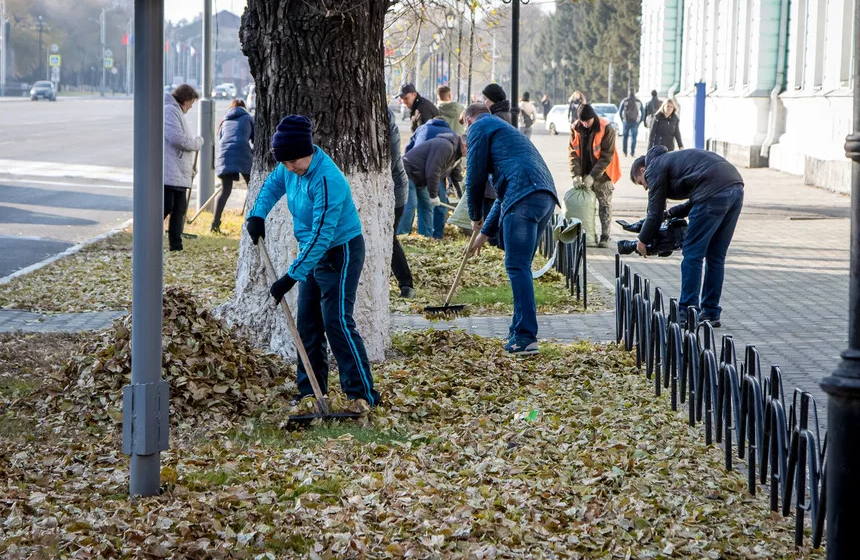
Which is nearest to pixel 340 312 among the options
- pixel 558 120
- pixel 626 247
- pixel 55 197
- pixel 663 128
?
pixel 626 247

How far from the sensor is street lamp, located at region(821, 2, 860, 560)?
2.99 metres

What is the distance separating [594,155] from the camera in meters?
13.5

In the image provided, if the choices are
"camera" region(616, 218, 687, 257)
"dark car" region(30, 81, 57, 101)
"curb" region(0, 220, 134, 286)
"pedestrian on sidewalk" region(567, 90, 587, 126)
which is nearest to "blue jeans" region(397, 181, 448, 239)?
"curb" region(0, 220, 134, 286)

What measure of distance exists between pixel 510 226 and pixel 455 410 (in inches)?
78.4

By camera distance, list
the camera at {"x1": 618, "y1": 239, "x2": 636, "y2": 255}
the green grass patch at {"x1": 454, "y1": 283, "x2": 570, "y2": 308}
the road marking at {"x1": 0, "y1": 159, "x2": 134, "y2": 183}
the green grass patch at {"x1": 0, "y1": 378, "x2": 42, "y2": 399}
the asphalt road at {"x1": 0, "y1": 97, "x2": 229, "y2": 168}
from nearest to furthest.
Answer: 1. the green grass patch at {"x1": 0, "y1": 378, "x2": 42, "y2": 399}
2. the camera at {"x1": 618, "y1": 239, "x2": 636, "y2": 255}
3. the green grass patch at {"x1": 454, "y1": 283, "x2": 570, "y2": 308}
4. the road marking at {"x1": 0, "y1": 159, "x2": 134, "y2": 183}
5. the asphalt road at {"x1": 0, "y1": 97, "x2": 229, "y2": 168}

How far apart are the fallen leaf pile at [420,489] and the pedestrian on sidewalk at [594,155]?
22.7ft

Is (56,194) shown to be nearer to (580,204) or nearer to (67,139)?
(580,204)

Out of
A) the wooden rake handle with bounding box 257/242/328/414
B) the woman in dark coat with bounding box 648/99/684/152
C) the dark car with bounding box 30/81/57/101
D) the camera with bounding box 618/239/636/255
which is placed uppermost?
the dark car with bounding box 30/81/57/101

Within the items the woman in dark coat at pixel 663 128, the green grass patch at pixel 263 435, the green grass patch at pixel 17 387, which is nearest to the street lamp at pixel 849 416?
the green grass patch at pixel 263 435

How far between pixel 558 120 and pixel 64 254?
38.2 m

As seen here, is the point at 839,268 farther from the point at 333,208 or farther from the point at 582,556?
the point at 582,556

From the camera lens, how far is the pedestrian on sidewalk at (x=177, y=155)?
12.4m

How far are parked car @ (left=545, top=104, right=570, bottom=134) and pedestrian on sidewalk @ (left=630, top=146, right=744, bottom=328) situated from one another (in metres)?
40.2

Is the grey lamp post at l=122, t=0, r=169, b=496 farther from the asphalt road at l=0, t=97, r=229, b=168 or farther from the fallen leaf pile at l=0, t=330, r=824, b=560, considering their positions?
the asphalt road at l=0, t=97, r=229, b=168
